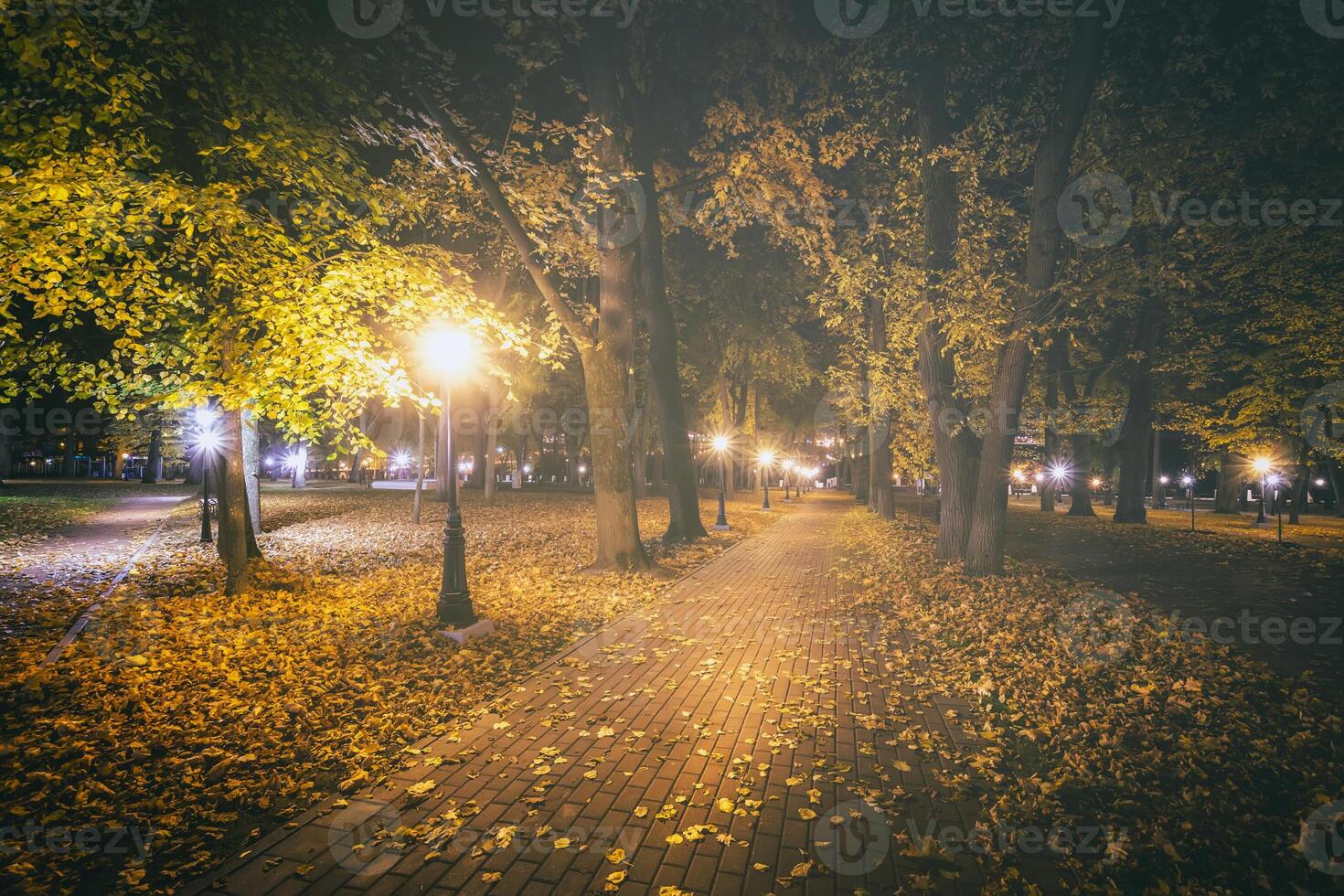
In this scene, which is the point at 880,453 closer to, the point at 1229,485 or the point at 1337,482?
→ the point at 1229,485

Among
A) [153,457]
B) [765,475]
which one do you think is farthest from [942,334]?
[153,457]

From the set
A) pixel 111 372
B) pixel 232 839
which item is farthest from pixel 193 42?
pixel 232 839

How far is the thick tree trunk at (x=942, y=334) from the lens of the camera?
1109cm

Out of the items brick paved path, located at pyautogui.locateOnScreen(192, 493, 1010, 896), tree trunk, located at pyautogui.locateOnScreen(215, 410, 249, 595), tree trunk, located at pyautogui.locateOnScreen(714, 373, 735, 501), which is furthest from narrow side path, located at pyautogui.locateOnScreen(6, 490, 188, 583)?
tree trunk, located at pyautogui.locateOnScreen(714, 373, 735, 501)

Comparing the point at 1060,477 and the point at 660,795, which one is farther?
the point at 1060,477

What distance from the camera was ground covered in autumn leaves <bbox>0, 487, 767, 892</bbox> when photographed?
3.39 metres

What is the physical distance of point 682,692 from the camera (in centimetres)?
569

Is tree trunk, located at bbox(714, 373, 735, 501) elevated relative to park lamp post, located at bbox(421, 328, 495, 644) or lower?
elevated

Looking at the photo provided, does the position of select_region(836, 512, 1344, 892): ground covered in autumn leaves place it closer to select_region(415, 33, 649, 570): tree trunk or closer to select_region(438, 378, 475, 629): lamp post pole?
select_region(415, 33, 649, 570): tree trunk

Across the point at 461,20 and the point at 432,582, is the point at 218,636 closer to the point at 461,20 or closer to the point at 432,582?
the point at 432,582

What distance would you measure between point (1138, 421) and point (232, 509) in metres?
29.3

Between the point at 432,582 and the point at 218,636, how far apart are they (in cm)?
367

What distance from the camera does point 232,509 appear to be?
8.45m

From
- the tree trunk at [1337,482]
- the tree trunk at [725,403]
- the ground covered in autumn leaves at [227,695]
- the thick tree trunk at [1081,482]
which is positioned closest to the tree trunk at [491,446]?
the tree trunk at [725,403]
